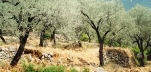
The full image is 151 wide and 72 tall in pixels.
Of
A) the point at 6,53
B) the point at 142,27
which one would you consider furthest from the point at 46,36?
the point at 6,53

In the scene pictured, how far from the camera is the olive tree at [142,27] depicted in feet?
118

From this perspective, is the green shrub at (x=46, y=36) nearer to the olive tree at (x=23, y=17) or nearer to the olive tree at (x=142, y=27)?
the olive tree at (x=142, y=27)

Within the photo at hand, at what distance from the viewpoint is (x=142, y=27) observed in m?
36.8

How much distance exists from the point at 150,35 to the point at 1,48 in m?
29.5

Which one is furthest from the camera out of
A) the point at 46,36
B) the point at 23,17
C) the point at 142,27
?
the point at 46,36

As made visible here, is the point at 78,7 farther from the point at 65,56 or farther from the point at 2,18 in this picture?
the point at 2,18

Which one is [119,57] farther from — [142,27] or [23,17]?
[23,17]

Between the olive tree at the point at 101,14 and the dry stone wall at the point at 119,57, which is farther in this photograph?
the dry stone wall at the point at 119,57

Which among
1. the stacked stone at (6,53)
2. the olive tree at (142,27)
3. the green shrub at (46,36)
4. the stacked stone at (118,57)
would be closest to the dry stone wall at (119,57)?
the stacked stone at (118,57)

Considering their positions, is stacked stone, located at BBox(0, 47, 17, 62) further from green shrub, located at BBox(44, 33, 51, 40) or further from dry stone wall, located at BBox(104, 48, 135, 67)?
green shrub, located at BBox(44, 33, 51, 40)

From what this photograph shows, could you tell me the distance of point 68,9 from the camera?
27156 mm

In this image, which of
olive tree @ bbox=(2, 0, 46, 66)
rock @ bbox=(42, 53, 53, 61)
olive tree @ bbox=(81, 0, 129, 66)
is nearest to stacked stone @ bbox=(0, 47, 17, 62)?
rock @ bbox=(42, 53, 53, 61)

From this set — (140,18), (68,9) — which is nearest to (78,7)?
(68,9)

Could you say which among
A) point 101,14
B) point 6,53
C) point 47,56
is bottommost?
point 47,56
